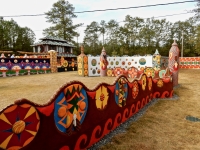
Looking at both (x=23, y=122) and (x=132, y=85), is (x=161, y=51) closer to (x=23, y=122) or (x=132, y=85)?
(x=132, y=85)

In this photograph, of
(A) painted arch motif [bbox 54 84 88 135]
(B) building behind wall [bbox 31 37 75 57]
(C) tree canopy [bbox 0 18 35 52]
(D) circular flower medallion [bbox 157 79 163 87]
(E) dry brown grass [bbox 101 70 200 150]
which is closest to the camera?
(A) painted arch motif [bbox 54 84 88 135]

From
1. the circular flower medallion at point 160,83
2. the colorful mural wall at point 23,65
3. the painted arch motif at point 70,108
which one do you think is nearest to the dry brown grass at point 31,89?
the painted arch motif at point 70,108

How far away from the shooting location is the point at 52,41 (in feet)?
101

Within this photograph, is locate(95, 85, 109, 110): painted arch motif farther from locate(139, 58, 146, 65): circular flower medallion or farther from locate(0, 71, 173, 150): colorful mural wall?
locate(139, 58, 146, 65): circular flower medallion

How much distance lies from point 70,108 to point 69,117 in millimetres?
148

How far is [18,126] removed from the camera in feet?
6.15

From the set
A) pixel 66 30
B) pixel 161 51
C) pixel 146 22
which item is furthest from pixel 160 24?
pixel 66 30

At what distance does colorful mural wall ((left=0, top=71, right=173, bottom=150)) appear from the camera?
6.07ft

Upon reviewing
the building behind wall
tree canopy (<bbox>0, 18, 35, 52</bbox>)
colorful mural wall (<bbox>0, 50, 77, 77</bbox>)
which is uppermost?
tree canopy (<bbox>0, 18, 35, 52</bbox>)

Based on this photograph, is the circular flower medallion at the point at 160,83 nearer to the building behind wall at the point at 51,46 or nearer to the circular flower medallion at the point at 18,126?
the circular flower medallion at the point at 18,126

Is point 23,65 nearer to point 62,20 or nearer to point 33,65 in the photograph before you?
point 33,65

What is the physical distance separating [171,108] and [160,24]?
33.6 meters


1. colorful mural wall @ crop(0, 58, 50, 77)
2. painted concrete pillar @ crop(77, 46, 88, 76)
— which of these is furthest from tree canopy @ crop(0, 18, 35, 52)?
painted concrete pillar @ crop(77, 46, 88, 76)

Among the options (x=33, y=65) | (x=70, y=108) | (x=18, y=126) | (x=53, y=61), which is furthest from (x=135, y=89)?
(x=53, y=61)
